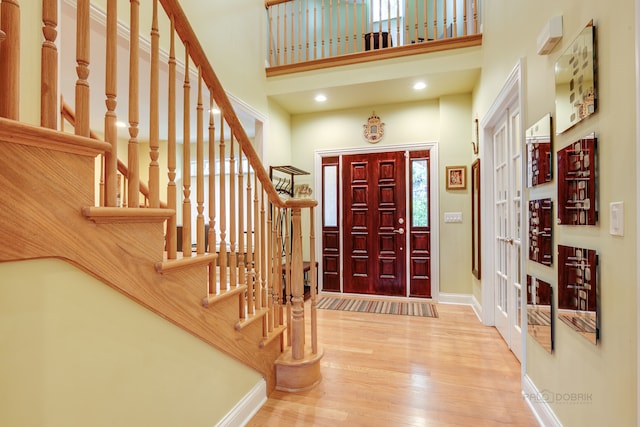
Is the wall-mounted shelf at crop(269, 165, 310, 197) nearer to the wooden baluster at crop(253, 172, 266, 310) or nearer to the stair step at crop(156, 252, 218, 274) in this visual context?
the wooden baluster at crop(253, 172, 266, 310)

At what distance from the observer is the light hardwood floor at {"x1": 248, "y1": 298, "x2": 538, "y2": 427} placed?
1.80 metres

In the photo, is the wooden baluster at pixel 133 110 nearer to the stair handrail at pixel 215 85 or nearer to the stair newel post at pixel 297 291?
the stair handrail at pixel 215 85

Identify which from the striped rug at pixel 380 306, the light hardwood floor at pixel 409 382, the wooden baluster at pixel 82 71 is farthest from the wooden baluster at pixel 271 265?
the striped rug at pixel 380 306

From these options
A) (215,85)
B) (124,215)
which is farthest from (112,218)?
(215,85)

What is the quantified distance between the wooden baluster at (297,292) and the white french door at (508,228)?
1.51 m

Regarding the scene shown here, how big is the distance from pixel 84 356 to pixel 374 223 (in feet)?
12.1

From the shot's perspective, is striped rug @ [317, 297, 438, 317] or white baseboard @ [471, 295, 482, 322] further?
striped rug @ [317, 297, 438, 317]

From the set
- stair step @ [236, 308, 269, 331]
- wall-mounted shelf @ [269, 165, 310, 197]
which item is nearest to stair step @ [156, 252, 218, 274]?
stair step @ [236, 308, 269, 331]

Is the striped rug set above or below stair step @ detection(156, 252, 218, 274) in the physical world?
below

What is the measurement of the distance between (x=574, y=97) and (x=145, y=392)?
2.11m

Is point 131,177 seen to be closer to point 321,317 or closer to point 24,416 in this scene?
point 24,416

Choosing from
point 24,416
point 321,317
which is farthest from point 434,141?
point 24,416

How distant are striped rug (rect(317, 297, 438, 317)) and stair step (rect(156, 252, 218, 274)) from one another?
2.68m

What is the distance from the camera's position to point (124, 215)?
1033 millimetres
